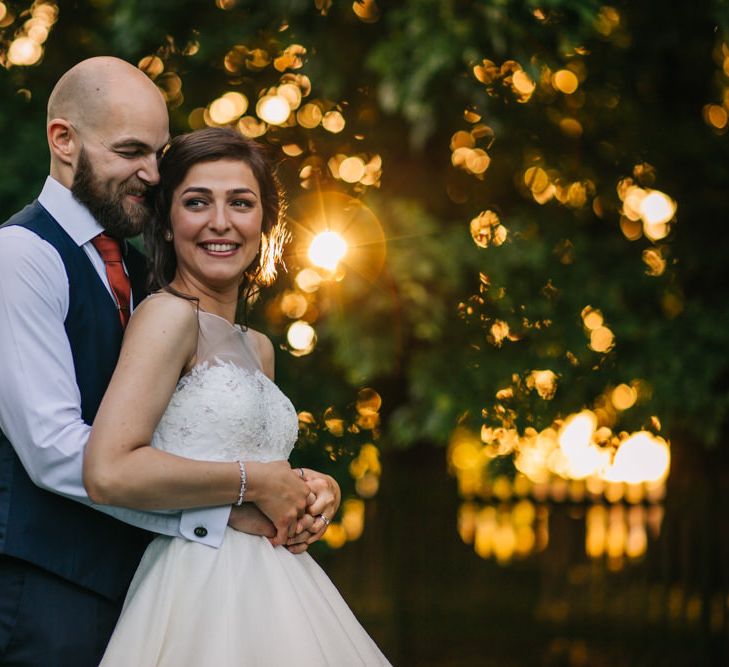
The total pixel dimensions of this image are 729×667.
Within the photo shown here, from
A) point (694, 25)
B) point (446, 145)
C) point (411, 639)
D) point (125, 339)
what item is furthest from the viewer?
point (411, 639)

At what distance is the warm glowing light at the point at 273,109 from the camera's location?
6426 mm

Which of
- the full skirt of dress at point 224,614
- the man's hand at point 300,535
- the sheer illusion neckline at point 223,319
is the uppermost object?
the sheer illusion neckline at point 223,319

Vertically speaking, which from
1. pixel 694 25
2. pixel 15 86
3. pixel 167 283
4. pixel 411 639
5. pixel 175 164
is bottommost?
pixel 411 639

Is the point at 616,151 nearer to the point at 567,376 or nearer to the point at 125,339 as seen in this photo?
the point at 567,376

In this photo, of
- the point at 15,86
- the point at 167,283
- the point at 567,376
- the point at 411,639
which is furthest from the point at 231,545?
the point at 411,639

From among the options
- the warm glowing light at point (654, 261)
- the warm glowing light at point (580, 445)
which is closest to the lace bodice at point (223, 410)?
the warm glowing light at point (580, 445)

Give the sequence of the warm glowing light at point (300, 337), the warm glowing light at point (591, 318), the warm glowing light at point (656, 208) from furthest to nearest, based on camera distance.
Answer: the warm glowing light at point (656, 208), the warm glowing light at point (591, 318), the warm glowing light at point (300, 337)

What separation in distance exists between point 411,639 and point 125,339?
297 inches

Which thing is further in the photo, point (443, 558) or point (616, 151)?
point (443, 558)

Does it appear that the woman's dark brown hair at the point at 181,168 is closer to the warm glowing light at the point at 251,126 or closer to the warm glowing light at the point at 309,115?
the warm glowing light at the point at 251,126

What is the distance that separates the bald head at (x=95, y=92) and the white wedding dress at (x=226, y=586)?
603 millimetres

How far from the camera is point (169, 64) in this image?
673 cm

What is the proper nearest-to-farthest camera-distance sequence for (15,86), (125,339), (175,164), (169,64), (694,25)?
(125,339), (175,164), (15,86), (169,64), (694,25)

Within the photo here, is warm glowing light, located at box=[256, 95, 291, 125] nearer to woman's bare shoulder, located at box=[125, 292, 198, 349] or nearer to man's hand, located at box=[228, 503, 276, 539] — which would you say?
woman's bare shoulder, located at box=[125, 292, 198, 349]
